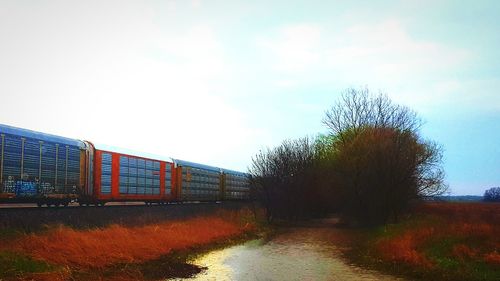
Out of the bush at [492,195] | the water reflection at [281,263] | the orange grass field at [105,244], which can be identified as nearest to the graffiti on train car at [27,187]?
the orange grass field at [105,244]

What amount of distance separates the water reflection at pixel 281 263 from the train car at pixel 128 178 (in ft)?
31.5

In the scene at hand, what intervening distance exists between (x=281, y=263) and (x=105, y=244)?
7.98m

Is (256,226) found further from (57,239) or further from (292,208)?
(57,239)

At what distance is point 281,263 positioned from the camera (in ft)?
68.1

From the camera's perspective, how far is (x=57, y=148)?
2494cm

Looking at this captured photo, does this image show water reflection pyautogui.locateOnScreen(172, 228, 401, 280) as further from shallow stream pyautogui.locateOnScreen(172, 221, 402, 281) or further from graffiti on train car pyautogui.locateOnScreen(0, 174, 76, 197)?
graffiti on train car pyautogui.locateOnScreen(0, 174, 76, 197)

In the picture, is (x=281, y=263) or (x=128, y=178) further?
(x=128, y=178)

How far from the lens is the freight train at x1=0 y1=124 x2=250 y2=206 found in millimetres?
21562

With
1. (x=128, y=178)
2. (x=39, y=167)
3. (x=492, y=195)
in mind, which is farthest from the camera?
(x=492, y=195)

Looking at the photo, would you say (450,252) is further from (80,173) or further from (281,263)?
(80,173)

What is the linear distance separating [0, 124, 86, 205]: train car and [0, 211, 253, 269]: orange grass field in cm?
377

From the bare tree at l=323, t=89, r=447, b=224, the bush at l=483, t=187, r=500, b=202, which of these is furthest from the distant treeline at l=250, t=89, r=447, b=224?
the bush at l=483, t=187, r=500, b=202

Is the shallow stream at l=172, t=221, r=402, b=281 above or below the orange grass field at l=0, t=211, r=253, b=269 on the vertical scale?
below

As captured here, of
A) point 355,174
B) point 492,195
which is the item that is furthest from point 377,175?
point 492,195
